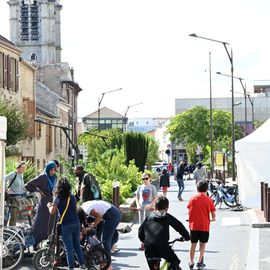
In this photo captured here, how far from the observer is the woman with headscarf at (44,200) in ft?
42.3

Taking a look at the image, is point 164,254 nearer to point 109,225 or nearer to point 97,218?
point 97,218

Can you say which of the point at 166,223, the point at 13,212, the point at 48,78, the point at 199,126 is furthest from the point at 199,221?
the point at 199,126

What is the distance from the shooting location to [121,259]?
1402 centimetres

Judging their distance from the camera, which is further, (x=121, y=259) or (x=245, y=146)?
(x=245, y=146)

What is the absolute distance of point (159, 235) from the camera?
365 inches

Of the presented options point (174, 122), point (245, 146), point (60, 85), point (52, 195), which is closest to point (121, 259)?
point (52, 195)

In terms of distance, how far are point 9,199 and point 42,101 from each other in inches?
1705

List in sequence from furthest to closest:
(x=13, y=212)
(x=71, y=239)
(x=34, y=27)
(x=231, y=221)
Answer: (x=34, y=27) < (x=231, y=221) < (x=13, y=212) < (x=71, y=239)

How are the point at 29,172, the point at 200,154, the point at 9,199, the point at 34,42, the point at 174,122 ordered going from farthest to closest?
the point at 34,42, the point at 174,122, the point at 200,154, the point at 29,172, the point at 9,199

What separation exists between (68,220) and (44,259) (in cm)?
114

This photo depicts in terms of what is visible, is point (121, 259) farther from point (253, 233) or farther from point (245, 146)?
point (245, 146)

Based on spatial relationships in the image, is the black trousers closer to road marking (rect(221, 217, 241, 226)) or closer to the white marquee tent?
road marking (rect(221, 217, 241, 226))

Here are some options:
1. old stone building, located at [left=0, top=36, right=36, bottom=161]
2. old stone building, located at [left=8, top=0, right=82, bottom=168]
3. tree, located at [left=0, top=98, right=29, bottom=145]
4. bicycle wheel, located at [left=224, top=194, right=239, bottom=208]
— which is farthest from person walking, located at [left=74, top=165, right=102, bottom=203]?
old stone building, located at [left=0, top=36, right=36, bottom=161]

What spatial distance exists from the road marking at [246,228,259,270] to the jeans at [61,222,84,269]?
3.20 metres
